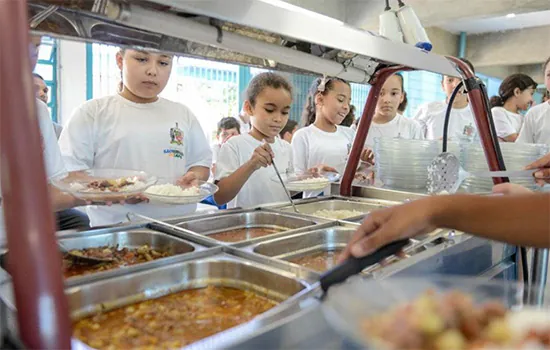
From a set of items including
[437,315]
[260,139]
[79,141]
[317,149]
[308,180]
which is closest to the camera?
[437,315]

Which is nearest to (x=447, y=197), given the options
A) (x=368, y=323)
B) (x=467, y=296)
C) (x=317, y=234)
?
(x=467, y=296)

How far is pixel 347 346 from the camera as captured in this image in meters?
0.72

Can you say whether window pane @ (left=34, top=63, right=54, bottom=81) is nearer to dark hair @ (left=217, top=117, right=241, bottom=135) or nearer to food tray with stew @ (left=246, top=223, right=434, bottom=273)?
dark hair @ (left=217, top=117, right=241, bottom=135)

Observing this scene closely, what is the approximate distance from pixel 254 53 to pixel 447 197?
62 cm

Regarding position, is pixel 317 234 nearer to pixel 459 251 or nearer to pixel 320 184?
pixel 459 251

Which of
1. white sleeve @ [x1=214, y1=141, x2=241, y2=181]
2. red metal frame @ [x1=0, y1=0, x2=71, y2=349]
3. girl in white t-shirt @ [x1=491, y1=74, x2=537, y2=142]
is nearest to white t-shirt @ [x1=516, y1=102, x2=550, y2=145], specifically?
girl in white t-shirt @ [x1=491, y1=74, x2=537, y2=142]

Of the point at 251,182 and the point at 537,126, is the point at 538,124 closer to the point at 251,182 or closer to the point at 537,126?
the point at 537,126

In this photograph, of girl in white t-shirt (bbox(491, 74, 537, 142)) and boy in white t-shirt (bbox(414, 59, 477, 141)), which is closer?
boy in white t-shirt (bbox(414, 59, 477, 141))

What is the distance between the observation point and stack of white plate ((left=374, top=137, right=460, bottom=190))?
1.91 meters

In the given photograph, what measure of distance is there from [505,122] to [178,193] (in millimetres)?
4062

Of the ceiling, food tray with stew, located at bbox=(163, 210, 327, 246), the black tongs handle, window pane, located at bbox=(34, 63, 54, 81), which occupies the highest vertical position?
the ceiling

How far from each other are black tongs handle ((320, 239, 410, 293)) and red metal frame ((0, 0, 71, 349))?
1.48 feet

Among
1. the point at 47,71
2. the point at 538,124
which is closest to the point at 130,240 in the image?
the point at 538,124

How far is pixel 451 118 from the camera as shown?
398 cm
